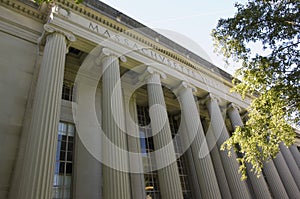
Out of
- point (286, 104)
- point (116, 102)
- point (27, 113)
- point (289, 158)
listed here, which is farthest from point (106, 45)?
point (289, 158)

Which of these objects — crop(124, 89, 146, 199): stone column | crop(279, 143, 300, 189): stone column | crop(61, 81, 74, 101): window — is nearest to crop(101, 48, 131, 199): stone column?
crop(61, 81, 74, 101): window

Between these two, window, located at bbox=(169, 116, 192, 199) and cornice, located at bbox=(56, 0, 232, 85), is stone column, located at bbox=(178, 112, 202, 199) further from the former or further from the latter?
cornice, located at bbox=(56, 0, 232, 85)

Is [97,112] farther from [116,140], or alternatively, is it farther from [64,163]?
[116,140]

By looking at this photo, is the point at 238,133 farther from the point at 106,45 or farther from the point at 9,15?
the point at 9,15

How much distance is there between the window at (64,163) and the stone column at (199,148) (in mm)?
6674

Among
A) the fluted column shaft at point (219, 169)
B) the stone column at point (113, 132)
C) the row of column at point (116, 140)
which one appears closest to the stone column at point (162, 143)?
the row of column at point (116, 140)

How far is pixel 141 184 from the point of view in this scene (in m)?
11.4

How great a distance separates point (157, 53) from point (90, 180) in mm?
8787

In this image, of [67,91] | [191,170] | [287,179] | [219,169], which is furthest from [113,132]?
[287,179]

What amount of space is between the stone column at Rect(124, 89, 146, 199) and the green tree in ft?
20.3

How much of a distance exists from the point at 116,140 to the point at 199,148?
18.4 ft

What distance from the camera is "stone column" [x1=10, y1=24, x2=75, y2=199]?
5602mm

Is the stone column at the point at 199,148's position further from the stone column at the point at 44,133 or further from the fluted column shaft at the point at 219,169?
the stone column at the point at 44,133

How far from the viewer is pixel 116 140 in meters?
8.13
